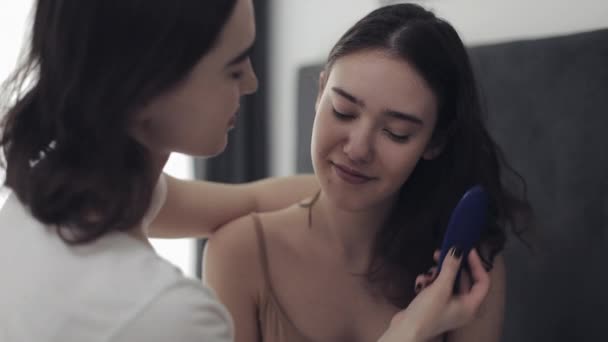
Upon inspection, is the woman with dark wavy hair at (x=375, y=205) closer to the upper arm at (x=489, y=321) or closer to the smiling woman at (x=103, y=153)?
the upper arm at (x=489, y=321)

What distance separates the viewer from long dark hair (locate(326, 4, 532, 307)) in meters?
0.84

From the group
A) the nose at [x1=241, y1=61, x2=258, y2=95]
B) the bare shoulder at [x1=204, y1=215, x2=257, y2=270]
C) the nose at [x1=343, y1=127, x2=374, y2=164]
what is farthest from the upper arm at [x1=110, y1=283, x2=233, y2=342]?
the bare shoulder at [x1=204, y1=215, x2=257, y2=270]

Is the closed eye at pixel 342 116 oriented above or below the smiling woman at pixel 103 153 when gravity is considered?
below

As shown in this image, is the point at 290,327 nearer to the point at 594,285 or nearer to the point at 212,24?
the point at 594,285

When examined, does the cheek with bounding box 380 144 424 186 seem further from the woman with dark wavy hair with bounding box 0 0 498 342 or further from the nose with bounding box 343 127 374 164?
the woman with dark wavy hair with bounding box 0 0 498 342

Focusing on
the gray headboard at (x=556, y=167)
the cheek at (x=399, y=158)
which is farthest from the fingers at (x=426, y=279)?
the gray headboard at (x=556, y=167)

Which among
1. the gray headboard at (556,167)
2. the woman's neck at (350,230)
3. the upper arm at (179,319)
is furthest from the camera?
the woman's neck at (350,230)

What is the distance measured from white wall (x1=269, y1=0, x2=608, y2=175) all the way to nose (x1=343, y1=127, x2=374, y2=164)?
0.37 metres

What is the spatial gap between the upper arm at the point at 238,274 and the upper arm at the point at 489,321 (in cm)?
32

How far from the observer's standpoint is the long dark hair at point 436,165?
33.1 inches

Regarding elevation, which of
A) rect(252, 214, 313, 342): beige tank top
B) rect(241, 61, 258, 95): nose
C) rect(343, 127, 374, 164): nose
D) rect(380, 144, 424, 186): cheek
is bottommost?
rect(252, 214, 313, 342): beige tank top

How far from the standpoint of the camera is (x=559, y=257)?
0.96m

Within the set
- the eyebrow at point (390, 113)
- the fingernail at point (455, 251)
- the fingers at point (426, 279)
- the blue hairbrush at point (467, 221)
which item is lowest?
the fingers at point (426, 279)

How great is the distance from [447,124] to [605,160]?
0.76 ft
